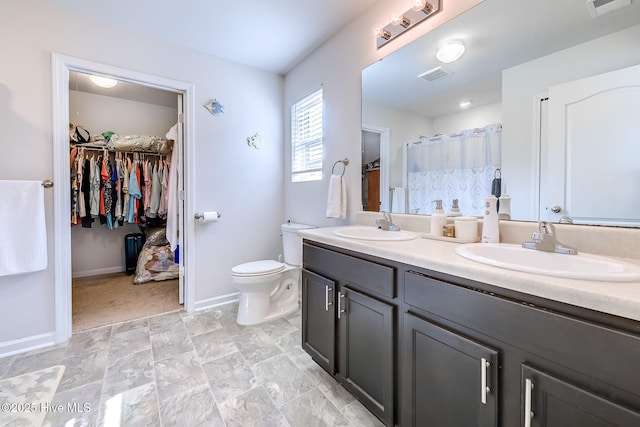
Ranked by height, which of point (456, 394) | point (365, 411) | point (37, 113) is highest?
point (37, 113)

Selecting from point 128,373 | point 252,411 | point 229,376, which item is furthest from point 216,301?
point 252,411

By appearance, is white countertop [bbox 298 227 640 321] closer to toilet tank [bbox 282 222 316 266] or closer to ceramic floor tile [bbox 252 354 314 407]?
ceramic floor tile [bbox 252 354 314 407]

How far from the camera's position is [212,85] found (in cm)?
257

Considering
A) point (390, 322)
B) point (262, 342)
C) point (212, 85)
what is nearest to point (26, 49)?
point (212, 85)

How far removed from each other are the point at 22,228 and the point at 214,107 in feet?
5.52

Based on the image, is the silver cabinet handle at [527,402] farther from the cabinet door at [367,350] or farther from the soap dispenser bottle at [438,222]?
the soap dispenser bottle at [438,222]

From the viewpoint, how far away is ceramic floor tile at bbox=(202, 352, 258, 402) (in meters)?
1.49

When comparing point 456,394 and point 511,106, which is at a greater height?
point 511,106

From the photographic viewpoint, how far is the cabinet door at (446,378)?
82cm

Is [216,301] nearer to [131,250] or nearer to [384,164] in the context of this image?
[131,250]

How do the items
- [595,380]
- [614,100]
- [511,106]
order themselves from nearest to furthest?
[595,380] → [614,100] → [511,106]

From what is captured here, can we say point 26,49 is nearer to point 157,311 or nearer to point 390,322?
point 157,311

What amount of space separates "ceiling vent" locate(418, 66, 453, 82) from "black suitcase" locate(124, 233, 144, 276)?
13.2 feet

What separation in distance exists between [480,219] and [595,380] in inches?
34.1
